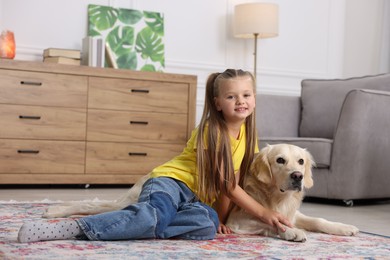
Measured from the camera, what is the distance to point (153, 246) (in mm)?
2037

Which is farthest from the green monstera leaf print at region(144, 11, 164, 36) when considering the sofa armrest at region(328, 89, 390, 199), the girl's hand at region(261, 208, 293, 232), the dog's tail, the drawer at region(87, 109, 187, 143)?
the girl's hand at region(261, 208, 293, 232)

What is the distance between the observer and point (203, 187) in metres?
2.34

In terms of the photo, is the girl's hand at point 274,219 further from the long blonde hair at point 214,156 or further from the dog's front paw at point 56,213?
the dog's front paw at point 56,213

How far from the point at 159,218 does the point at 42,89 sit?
2.44m

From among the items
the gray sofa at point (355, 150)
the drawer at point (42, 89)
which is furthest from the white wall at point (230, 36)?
the gray sofa at point (355, 150)

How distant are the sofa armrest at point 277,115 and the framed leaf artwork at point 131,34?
41.8 inches

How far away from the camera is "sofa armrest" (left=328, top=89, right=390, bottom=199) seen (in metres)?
3.86

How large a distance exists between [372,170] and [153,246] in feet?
7.53

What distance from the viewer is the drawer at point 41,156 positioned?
4250 millimetres

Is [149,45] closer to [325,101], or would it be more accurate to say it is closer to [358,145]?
[325,101]

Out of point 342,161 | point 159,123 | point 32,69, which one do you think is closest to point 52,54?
point 32,69

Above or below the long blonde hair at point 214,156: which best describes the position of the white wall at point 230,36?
above

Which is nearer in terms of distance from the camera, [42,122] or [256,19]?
[42,122]

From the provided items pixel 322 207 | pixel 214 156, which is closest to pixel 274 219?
pixel 214 156
